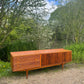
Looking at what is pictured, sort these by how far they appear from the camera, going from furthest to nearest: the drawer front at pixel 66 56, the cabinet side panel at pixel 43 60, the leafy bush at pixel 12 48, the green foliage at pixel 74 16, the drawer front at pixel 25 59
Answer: the green foliage at pixel 74 16, the leafy bush at pixel 12 48, the drawer front at pixel 66 56, the cabinet side panel at pixel 43 60, the drawer front at pixel 25 59

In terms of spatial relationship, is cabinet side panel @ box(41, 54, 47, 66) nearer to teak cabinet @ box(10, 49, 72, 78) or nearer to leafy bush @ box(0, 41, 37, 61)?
teak cabinet @ box(10, 49, 72, 78)

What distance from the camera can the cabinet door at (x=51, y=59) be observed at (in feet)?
8.96

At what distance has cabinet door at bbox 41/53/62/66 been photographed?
273 cm

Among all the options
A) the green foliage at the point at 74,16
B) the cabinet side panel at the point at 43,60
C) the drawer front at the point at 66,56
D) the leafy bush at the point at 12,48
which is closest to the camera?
the cabinet side panel at the point at 43,60

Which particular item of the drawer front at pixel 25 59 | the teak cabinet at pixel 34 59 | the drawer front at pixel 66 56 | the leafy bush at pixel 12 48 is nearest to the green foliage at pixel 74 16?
the leafy bush at pixel 12 48

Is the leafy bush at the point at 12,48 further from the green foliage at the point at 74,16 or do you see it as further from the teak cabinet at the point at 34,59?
the green foliage at the point at 74,16

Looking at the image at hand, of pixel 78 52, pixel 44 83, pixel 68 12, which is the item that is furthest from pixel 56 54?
pixel 68 12

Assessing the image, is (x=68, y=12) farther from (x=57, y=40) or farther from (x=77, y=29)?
(x=57, y=40)

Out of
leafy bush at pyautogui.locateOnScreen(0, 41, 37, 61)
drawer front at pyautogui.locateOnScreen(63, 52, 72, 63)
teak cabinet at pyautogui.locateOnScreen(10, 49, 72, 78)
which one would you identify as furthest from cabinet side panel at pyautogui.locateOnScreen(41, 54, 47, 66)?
leafy bush at pyautogui.locateOnScreen(0, 41, 37, 61)

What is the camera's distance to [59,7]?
6.79 meters

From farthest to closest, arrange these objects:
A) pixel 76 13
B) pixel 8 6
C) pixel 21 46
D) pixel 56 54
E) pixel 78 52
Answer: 1. pixel 76 13
2. pixel 21 46
3. pixel 78 52
4. pixel 8 6
5. pixel 56 54

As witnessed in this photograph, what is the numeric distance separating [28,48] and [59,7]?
4.25m

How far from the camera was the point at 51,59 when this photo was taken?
2.87 m

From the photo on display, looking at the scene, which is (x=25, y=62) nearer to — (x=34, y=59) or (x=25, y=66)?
(x=25, y=66)
